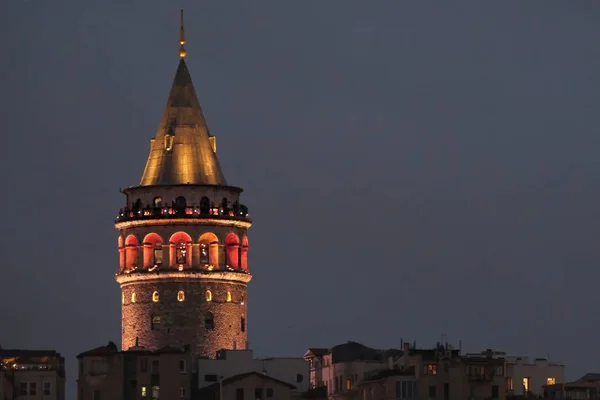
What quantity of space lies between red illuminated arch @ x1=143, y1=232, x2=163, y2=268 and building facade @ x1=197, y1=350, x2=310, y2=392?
19.1 feet

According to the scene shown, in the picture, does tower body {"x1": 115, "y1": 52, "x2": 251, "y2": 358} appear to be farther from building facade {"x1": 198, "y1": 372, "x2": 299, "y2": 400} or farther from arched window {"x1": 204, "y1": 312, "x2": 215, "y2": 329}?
building facade {"x1": 198, "y1": 372, "x2": 299, "y2": 400}

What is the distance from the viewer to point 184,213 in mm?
112688

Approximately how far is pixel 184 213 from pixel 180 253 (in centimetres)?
208

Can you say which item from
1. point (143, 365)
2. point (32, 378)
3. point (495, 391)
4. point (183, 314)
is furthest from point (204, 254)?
point (495, 391)

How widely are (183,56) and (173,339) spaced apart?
52.9ft

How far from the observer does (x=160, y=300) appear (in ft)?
367

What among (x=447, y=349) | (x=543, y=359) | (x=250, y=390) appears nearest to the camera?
(x=250, y=390)

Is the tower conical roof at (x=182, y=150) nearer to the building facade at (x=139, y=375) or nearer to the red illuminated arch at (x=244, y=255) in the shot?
the red illuminated arch at (x=244, y=255)

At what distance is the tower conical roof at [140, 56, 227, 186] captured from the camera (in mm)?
113438

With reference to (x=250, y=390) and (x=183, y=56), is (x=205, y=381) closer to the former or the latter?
(x=250, y=390)

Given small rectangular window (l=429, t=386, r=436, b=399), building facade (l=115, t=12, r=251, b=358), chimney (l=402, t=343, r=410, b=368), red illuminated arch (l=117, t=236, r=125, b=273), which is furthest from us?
chimney (l=402, t=343, r=410, b=368)

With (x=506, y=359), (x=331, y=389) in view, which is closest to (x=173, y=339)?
(x=331, y=389)

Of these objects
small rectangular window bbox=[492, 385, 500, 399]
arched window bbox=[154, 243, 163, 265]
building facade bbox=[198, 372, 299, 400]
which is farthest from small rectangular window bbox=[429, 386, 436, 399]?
arched window bbox=[154, 243, 163, 265]

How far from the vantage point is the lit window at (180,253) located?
11244 cm
